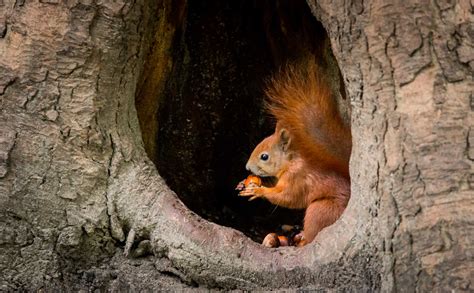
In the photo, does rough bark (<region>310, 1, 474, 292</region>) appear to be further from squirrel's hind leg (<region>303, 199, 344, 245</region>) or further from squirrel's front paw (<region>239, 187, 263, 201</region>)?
squirrel's front paw (<region>239, 187, 263, 201</region>)

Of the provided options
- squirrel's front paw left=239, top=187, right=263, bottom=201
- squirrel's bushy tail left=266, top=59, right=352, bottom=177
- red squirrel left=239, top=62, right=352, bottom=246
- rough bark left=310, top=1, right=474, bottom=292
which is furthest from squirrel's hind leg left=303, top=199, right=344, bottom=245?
rough bark left=310, top=1, right=474, bottom=292

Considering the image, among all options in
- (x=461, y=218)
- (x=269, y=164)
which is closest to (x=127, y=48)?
(x=269, y=164)

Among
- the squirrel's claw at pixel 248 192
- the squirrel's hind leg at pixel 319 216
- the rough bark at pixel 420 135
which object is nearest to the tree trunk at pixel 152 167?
the rough bark at pixel 420 135

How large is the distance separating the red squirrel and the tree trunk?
1.76ft

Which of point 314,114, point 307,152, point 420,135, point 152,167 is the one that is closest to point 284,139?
point 307,152

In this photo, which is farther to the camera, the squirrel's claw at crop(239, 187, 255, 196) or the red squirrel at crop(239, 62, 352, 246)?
the squirrel's claw at crop(239, 187, 255, 196)

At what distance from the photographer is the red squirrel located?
3.13m

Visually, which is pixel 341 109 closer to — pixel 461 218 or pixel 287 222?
pixel 287 222

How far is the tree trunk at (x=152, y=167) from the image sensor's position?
2.32 metres

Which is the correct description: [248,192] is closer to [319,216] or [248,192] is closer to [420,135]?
[319,216]

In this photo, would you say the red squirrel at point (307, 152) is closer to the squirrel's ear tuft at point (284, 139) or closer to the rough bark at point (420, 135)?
the squirrel's ear tuft at point (284, 139)

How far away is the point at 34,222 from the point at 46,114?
37 centimetres

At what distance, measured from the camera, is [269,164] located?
11.9 ft

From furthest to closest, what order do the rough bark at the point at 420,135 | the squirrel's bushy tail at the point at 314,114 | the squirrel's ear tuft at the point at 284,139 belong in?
the squirrel's ear tuft at the point at 284,139
the squirrel's bushy tail at the point at 314,114
the rough bark at the point at 420,135
